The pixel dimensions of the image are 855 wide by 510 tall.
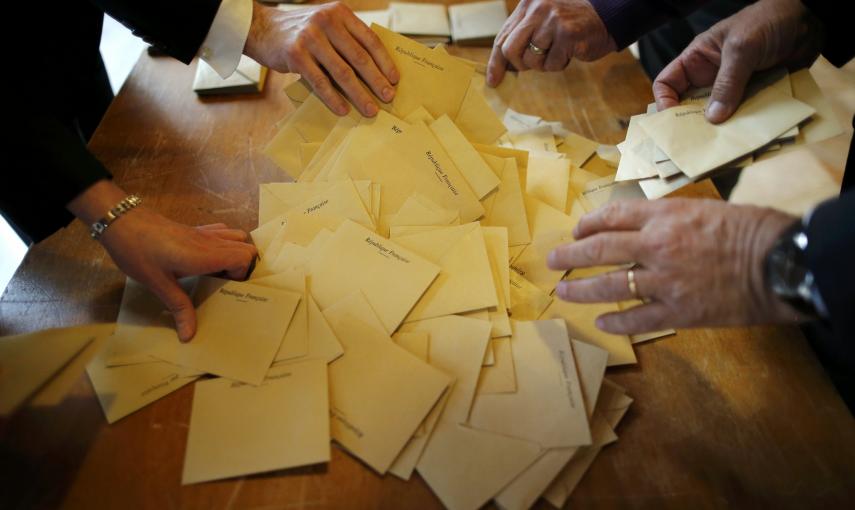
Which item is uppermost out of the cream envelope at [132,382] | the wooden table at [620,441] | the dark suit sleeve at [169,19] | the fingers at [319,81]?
the dark suit sleeve at [169,19]

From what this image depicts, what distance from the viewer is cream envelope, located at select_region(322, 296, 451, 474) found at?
80 cm

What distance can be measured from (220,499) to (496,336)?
0.49 meters

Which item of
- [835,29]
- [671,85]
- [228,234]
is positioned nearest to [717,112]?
[671,85]

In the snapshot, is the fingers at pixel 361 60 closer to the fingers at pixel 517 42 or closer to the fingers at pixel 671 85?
the fingers at pixel 517 42

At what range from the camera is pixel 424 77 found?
1.14 metres

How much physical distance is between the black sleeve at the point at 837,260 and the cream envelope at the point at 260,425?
69 centimetres

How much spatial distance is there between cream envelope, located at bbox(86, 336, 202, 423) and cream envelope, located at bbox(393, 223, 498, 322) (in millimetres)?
399

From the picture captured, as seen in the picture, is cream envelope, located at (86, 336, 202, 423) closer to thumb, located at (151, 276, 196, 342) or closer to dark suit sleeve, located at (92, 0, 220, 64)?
thumb, located at (151, 276, 196, 342)

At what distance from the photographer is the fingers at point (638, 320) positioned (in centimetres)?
76

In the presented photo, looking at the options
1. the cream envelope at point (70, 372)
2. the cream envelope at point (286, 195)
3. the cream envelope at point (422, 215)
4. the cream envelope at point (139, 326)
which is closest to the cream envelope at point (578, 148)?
the cream envelope at point (422, 215)

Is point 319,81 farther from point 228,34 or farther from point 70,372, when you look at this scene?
point 70,372

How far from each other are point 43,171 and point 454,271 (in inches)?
26.6

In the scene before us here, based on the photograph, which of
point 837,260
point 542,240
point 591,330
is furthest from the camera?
point 542,240

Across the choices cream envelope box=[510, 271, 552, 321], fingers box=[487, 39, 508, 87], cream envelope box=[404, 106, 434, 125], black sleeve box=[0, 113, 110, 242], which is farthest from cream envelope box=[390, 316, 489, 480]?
fingers box=[487, 39, 508, 87]
